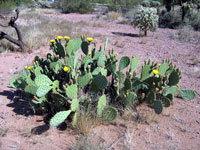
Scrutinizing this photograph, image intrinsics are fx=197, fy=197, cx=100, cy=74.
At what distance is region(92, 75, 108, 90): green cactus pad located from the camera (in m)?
2.95

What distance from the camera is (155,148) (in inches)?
104

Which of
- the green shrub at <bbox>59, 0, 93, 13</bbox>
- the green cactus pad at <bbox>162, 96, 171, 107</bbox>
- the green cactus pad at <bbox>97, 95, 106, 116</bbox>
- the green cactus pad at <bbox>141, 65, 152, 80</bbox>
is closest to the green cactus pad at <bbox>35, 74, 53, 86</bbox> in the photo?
the green cactus pad at <bbox>97, 95, 106, 116</bbox>

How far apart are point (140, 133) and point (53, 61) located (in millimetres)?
1866

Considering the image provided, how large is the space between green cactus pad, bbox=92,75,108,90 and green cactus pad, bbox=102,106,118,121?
364 millimetres

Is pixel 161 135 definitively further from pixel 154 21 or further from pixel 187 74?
pixel 154 21

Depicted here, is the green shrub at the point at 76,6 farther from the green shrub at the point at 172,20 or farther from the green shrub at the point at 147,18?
the green shrub at the point at 147,18

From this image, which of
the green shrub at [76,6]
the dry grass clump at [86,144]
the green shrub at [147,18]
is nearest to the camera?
the dry grass clump at [86,144]

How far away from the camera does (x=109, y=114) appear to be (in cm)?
284

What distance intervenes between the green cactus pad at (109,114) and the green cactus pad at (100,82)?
364 millimetres

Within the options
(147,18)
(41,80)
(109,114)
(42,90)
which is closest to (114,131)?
(109,114)

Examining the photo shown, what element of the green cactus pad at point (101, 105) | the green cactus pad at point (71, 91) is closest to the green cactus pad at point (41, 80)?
the green cactus pad at point (71, 91)

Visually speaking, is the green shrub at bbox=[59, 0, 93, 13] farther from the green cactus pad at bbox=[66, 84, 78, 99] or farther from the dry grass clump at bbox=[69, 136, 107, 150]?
the dry grass clump at bbox=[69, 136, 107, 150]

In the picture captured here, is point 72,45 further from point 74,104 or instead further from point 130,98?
point 130,98

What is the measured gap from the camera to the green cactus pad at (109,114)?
2785 millimetres
